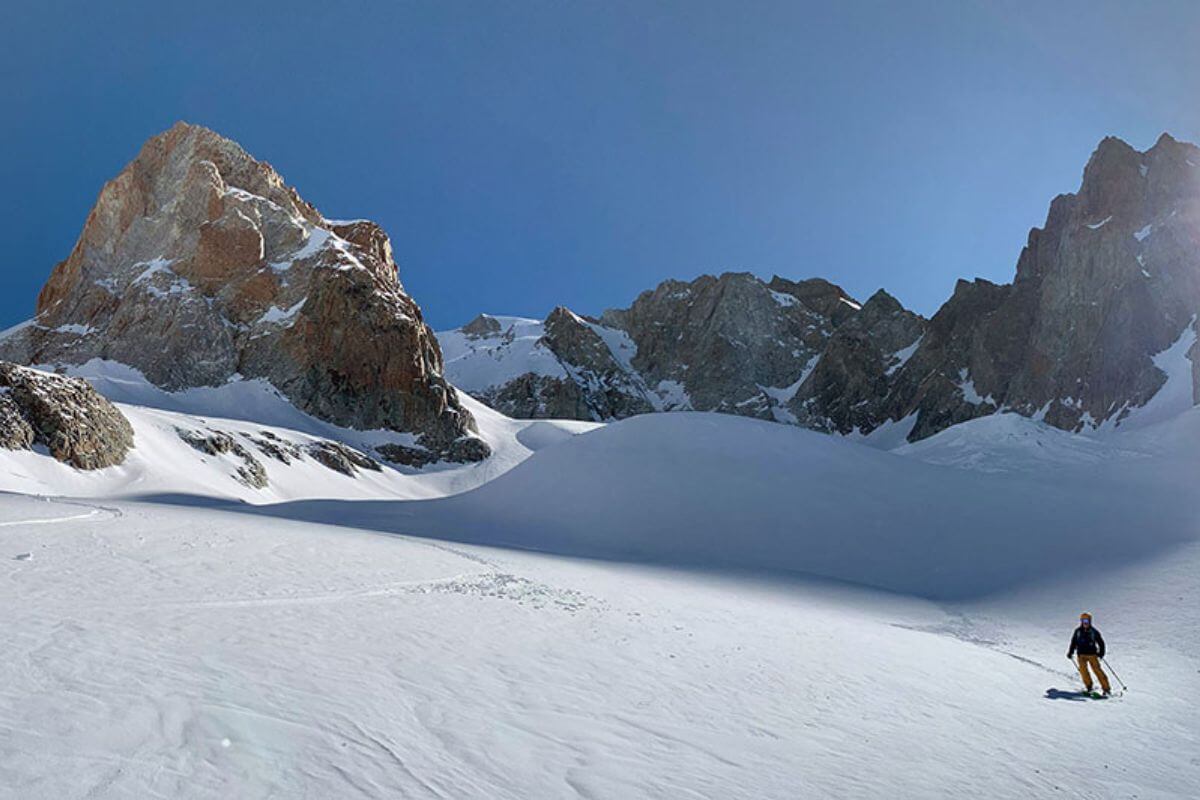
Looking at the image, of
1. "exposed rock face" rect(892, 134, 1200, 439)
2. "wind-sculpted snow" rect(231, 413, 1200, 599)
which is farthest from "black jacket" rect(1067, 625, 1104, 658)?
"exposed rock face" rect(892, 134, 1200, 439)

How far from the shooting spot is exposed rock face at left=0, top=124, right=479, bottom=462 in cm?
9138

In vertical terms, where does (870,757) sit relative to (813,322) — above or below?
below

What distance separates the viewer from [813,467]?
32.5 m

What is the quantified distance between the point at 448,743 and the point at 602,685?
2.73 metres

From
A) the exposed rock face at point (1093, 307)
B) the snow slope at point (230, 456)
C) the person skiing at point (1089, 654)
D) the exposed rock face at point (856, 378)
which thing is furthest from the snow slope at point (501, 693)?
the exposed rock face at point (856, 378)

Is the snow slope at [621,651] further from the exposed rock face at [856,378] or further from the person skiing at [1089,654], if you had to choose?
the exposed rock face at [856,378]

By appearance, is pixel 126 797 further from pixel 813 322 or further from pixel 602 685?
pixel 813 322

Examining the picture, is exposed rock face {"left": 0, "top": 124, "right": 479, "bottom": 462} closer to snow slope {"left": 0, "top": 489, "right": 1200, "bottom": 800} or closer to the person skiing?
snow slope {"left": 0, "top": 489, "right": 1200, "bottom": 800}

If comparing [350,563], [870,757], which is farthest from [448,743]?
[350,563]

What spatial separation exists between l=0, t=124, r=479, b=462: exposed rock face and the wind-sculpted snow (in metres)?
59.9

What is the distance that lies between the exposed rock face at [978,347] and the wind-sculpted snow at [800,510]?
2953 inches

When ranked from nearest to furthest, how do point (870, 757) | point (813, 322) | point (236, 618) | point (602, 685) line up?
1. point (870, 757)
2. point (602, 685)
3. point (236, 618)
4. point (813, 322)

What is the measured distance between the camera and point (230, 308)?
95.5 metres

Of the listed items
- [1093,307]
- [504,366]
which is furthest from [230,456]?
[504,366]
